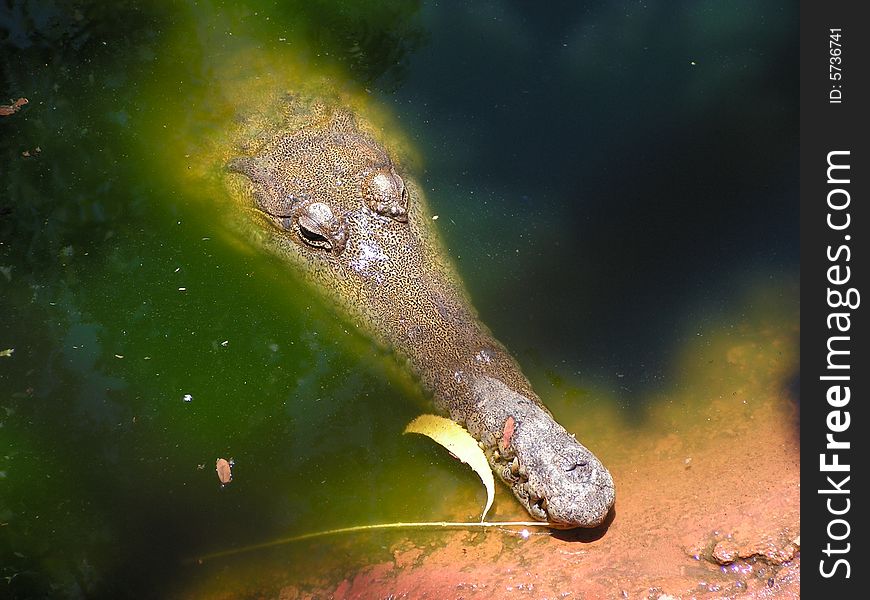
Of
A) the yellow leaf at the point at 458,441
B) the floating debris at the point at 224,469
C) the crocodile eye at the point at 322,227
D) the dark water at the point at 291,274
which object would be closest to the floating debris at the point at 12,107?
the dark water at the point at 291,274

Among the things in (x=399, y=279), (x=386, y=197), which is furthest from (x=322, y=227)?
(x=399, y=279)

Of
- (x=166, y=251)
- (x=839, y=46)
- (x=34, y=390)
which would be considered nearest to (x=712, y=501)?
(x=839, y=46)

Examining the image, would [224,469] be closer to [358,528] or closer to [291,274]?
[358,528]

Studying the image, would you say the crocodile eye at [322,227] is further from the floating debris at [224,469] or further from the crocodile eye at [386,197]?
the floating debris at [224,469]

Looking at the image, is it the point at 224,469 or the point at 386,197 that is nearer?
the point at 224,469

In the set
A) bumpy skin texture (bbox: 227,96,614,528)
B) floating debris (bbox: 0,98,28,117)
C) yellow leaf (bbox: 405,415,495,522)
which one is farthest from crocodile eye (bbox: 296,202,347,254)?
floating debris (bbox: 0,98,28,117)

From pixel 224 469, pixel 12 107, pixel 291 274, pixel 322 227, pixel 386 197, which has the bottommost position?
pixel 224 469

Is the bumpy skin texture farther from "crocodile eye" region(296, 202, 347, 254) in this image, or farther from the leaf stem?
the leaf stem
